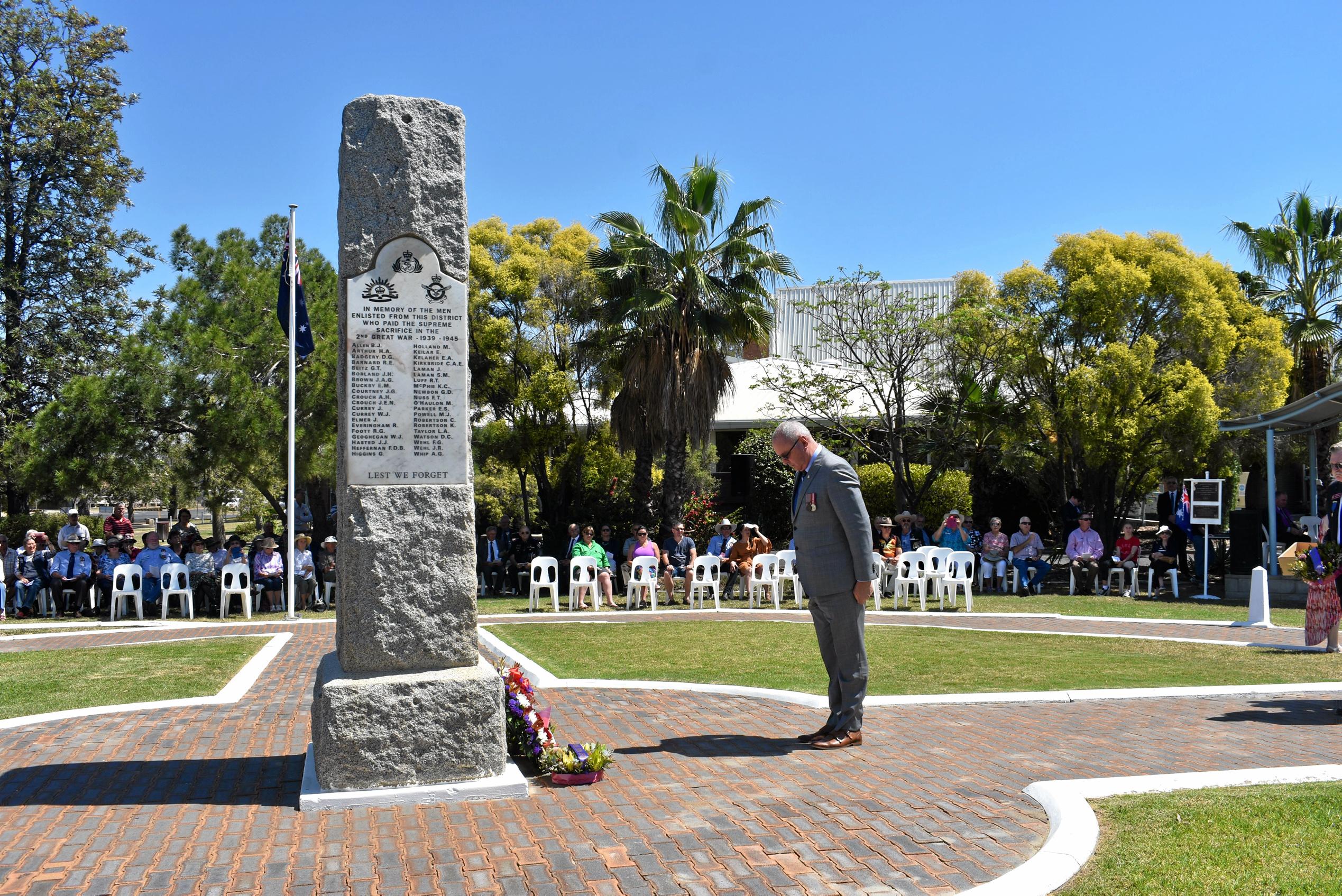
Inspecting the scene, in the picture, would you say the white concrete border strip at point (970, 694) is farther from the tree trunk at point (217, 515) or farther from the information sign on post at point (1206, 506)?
the tree trunk at point (217, 515)

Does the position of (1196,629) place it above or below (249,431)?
below

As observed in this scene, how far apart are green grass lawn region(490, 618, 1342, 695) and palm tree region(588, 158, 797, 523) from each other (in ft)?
26.6

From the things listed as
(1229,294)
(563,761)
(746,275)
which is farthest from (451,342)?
(1229,294)

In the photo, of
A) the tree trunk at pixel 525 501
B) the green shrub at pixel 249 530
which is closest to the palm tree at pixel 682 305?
the tree trunk at pixel 525 501

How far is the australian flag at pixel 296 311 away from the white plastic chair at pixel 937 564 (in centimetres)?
1035

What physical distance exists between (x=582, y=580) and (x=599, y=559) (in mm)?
846

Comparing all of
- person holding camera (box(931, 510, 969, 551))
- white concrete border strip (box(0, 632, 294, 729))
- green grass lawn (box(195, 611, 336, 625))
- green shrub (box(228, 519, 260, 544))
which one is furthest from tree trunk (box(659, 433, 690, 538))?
green shrub (box(228, 519, 260, 544))

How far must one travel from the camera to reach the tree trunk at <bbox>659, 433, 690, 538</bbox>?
69.4 ft

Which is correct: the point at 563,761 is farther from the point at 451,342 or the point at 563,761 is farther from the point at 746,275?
the point at 746,275

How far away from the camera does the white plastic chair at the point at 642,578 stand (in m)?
16.9

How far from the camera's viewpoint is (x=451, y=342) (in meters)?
5.47

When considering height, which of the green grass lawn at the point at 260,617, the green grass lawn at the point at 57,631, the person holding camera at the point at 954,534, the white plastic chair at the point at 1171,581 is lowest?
the green grass lawn at the point at 260,617

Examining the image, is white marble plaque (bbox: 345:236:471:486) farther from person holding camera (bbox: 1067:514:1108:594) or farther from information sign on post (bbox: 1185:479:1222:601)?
information sign on post (bbox: 1185:479:1222:601)

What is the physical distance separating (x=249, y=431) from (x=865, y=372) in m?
12.8
